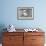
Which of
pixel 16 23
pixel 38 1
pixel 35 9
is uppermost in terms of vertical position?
pixel 38 1

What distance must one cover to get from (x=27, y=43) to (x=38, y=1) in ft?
4.71

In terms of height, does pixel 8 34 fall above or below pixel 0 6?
below

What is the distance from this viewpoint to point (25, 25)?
416 centimetres

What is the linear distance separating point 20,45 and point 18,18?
3.08 feet

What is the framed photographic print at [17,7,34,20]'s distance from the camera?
410cm

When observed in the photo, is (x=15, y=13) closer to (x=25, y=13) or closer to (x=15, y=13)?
(x=15, y=13)

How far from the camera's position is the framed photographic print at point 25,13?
4102 millimetres

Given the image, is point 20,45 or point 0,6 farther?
point 0,6

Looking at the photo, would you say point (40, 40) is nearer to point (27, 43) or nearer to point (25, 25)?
point (27, 43)

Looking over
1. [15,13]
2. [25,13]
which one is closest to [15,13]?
[15,13]

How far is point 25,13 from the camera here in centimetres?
414

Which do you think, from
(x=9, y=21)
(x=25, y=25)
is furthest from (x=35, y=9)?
(x=9, y=21)

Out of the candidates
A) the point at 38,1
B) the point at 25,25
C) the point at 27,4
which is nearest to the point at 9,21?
the point at 25,25

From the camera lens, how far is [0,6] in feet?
13.4
